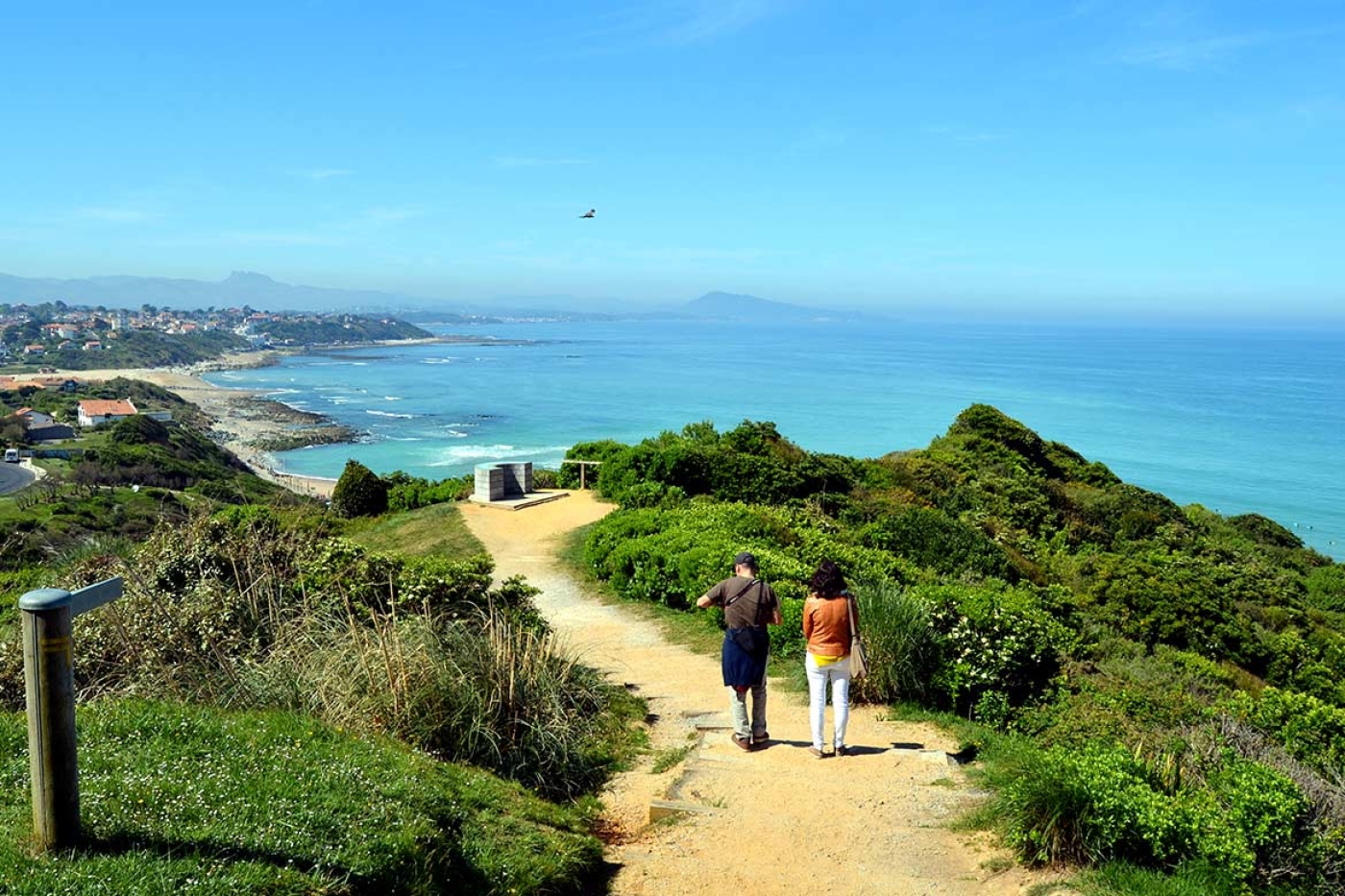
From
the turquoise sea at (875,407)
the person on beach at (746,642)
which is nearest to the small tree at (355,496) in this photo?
the person on beach at (746,642)

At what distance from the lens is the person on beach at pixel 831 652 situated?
705 cm

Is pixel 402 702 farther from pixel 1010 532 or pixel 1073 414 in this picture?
pixel 1073 414

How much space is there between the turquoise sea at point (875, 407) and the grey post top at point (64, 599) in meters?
A: 51.3

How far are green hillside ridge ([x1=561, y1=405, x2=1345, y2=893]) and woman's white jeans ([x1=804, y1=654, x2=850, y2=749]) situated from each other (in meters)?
1.08

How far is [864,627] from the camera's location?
8453mm

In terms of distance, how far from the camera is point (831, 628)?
7.07 m

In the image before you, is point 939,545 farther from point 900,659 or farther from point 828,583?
point 828,583

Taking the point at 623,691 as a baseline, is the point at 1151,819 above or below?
above

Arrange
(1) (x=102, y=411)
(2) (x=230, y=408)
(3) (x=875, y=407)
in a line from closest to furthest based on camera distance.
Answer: (1) (x=102, y=411), (3) (x=875, y=407), (2) (x=230, y=408)

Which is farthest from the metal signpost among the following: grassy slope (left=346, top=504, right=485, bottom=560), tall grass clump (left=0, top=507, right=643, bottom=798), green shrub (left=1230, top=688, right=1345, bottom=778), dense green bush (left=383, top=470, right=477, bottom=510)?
dense green bush (left=383, top=470, right=477, bottom=510)

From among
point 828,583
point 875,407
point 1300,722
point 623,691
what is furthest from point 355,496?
point 875,407

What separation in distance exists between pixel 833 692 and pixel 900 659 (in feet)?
4.81

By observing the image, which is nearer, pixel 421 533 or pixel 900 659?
pixel 900 659

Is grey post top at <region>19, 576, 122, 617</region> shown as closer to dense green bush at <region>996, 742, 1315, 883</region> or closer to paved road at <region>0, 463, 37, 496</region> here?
dense green bush at <region>996, 742, 1315, 883</region>
